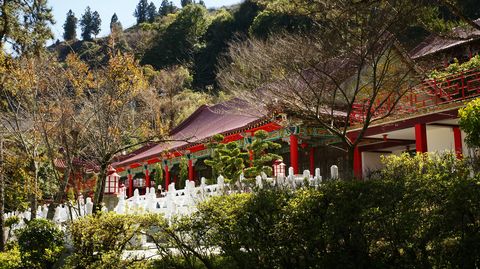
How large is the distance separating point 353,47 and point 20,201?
46.8 feet

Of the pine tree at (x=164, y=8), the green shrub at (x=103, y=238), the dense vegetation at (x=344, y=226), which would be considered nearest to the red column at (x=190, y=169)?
the green shrub at (x=103, y=238)

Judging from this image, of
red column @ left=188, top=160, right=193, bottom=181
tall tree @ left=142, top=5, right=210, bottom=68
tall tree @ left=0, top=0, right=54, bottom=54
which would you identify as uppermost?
tall tree @ left=142, top=5, right=210, bottom=68

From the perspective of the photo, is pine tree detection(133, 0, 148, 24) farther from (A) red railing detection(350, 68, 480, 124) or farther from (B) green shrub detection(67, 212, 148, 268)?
(B) green shrub detection(67, 212, 148, 268)

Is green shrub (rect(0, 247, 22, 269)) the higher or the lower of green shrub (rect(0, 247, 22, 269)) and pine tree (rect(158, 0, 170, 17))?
the lower

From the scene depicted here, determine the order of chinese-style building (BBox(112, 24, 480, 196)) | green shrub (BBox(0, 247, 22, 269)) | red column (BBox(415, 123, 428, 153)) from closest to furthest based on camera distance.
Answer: green shrub (BBox(0, 247, 22, 269))
chinese-style building (BBox(112, 24, 480, 196))
red column (BBox(415, 123, 428, 153))

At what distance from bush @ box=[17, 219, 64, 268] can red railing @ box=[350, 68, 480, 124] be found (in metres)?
8.08

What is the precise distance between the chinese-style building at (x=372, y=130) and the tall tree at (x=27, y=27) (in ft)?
12.8

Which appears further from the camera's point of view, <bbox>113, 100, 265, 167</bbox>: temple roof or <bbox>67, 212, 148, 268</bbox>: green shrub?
<bbox>113, 100, 265, 167</bbox>: temple roof

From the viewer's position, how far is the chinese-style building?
15086 millimetres

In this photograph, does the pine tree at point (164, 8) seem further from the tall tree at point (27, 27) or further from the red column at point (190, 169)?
the tall tree at point (27, 27)

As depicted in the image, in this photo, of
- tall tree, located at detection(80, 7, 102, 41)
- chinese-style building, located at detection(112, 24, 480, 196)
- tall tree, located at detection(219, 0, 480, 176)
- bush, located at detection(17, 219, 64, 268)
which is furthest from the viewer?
tall tree, located at detection(80, 7, 102, 41)

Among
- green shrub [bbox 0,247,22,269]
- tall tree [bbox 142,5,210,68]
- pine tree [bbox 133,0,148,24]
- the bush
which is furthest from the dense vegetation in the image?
pine tree [bbox 133,0,148,24]

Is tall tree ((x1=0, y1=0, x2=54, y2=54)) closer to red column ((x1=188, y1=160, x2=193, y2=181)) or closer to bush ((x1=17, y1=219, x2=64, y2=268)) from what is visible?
bush ((x1=17, y1=219, x2=64, y2=268))

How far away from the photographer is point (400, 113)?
15820 millimetres
